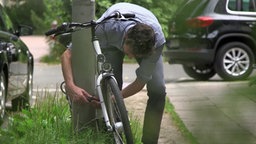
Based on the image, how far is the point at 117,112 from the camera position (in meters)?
3.68

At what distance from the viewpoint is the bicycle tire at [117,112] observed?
3555 mm

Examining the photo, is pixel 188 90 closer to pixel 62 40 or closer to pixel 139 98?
pixel 62 40

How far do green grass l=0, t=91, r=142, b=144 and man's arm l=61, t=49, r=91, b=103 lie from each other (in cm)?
28

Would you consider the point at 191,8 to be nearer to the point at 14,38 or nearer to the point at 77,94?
the point at 77,94

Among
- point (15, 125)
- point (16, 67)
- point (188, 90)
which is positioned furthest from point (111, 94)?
point (16, 67)

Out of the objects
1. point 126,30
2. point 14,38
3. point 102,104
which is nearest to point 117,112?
point 102,104

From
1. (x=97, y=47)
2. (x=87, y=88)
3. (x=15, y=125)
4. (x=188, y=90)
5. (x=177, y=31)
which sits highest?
(x=177, y=31)

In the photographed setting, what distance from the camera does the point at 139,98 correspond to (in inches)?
302

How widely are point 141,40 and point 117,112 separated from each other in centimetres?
58

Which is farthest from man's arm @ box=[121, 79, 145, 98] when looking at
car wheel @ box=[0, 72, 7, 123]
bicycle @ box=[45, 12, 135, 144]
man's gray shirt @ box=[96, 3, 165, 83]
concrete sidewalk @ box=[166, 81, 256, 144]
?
car wheel @ box=[0, 72, 7, 123]

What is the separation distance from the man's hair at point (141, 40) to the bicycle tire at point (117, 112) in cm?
33

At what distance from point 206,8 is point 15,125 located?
3544mm

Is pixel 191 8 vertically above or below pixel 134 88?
Result: above

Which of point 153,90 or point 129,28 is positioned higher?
point 129,28
